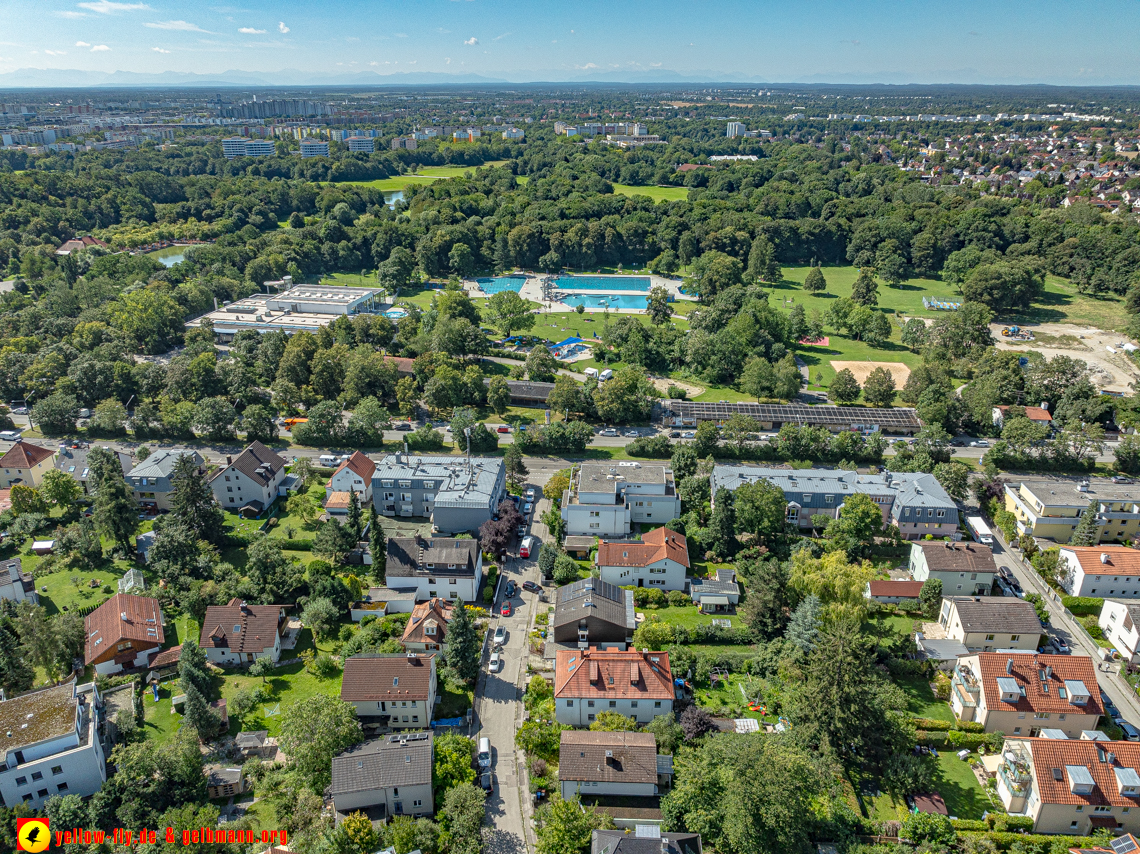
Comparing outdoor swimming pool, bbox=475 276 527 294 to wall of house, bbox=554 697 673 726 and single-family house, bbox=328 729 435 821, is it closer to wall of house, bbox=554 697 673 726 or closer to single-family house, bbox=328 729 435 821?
wall of house, bbox=554 697 673 726

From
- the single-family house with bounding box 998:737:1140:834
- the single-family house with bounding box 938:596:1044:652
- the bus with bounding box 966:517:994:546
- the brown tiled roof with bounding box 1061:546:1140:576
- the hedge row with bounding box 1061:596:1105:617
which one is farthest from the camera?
the bus with bounding box 966:517:994:546

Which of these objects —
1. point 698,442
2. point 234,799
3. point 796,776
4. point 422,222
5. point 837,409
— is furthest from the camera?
point 422,222

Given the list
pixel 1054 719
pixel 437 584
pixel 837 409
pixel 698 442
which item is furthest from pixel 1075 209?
pixel 437 584

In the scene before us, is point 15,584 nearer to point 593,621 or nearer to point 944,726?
point 593,621

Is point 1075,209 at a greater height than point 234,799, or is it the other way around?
point 1075,209

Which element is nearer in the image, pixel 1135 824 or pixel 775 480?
pixel 1135 824

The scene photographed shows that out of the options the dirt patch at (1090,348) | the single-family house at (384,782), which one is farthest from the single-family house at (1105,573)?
the single-family house at (384,782)

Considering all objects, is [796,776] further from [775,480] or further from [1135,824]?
[775,480]

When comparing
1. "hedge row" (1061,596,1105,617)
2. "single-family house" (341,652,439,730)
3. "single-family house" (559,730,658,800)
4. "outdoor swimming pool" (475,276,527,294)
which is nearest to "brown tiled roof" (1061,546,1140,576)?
"hedge row" (1061,596,1105,617)
